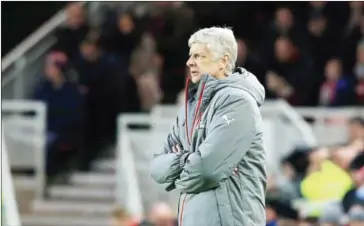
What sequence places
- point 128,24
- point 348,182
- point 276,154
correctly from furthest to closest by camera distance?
point 128,24
point 276,154
point 348,182

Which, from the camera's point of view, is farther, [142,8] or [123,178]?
[142,8]

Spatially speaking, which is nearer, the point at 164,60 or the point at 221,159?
the point at 221,159

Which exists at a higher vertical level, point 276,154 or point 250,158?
point 250,158

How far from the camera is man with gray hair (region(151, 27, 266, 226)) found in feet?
13.4

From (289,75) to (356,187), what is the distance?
387 cm

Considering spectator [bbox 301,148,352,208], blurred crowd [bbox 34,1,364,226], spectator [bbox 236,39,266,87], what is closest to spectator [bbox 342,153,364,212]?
spectator [bbox 301,148,352,208]

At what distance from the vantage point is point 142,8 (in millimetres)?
13242

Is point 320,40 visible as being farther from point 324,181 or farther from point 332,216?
point 332,216

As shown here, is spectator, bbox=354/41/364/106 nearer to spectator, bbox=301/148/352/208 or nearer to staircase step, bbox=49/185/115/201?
spectator, bbox=301/148/352/208

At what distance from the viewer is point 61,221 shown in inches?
457

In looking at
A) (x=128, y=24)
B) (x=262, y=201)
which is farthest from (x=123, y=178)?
(x=262, y=201)

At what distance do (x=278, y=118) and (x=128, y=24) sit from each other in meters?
2.69

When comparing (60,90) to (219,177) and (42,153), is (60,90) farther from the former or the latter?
(219,177)

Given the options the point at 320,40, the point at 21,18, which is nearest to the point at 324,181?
the point at 320,40
